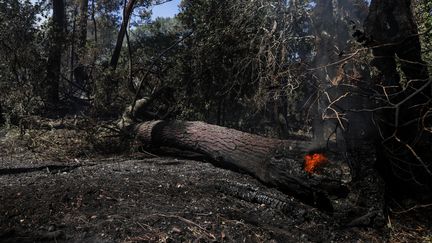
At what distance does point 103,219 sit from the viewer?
3.63 m

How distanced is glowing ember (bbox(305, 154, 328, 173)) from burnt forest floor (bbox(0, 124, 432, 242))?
0.45m

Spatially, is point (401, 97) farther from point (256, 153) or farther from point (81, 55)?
point (81, 55)

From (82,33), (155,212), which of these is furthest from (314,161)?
(82,33)

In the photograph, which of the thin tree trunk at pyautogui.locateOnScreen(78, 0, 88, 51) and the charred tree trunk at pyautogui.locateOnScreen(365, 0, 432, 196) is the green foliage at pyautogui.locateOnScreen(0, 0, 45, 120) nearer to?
the thin tree trunk at pyautogui.locateOnScreen(78, 0, 88, 51)

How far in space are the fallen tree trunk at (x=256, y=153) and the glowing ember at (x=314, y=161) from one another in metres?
0.10

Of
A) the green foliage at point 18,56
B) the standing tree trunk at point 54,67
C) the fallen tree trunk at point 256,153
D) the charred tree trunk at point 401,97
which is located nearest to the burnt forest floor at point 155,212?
the fallen tree trunk at point 256,153

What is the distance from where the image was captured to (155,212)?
151 inches

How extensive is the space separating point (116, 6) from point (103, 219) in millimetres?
18949

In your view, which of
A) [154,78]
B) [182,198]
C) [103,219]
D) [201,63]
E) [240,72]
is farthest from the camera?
[154,78]

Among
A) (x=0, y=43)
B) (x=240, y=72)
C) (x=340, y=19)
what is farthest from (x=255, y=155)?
(x=0, y=43)

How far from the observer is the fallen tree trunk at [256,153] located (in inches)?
169

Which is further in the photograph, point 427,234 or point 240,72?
point 240,72

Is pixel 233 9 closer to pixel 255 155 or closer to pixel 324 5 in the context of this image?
pixel 324 5

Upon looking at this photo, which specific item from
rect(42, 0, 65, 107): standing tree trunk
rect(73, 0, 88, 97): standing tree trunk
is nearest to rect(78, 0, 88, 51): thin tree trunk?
rect(73, 0, 88, 97): standing tree trunk
